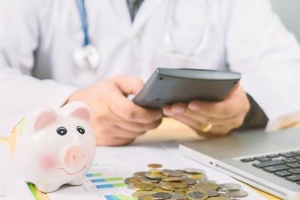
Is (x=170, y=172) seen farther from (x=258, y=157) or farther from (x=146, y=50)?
(x=146, y=50)

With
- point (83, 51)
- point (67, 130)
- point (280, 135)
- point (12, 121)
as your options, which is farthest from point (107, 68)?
point (67, 130)

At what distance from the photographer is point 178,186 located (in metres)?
0.53

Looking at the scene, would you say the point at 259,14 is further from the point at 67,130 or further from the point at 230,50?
the point at 67,130

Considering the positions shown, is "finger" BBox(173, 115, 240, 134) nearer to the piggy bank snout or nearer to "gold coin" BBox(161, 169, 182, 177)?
"gold coin" BBox(161, 169, 182, 177)

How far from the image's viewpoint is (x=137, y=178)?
0.55 meters

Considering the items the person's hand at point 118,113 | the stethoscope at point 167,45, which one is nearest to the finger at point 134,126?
the person's hand at point 118,113

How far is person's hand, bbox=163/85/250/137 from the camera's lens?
26.9 inches

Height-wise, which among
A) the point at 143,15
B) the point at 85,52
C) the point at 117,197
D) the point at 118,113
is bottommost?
the point at 117,197

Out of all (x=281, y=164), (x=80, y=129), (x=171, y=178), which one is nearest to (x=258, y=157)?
(x=281, y=164)

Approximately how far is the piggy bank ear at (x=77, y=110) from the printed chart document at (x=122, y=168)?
0.08 metres

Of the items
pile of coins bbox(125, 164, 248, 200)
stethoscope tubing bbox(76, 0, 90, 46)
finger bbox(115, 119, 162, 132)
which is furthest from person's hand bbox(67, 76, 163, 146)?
stethoscope tubing bbox(76, 0, 90, 46)

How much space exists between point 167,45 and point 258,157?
413 mm

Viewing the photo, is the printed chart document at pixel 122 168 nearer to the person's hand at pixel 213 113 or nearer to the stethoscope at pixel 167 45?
the person's hand at pixel 213 113

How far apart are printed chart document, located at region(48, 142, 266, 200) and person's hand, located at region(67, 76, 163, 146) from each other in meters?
0.02
